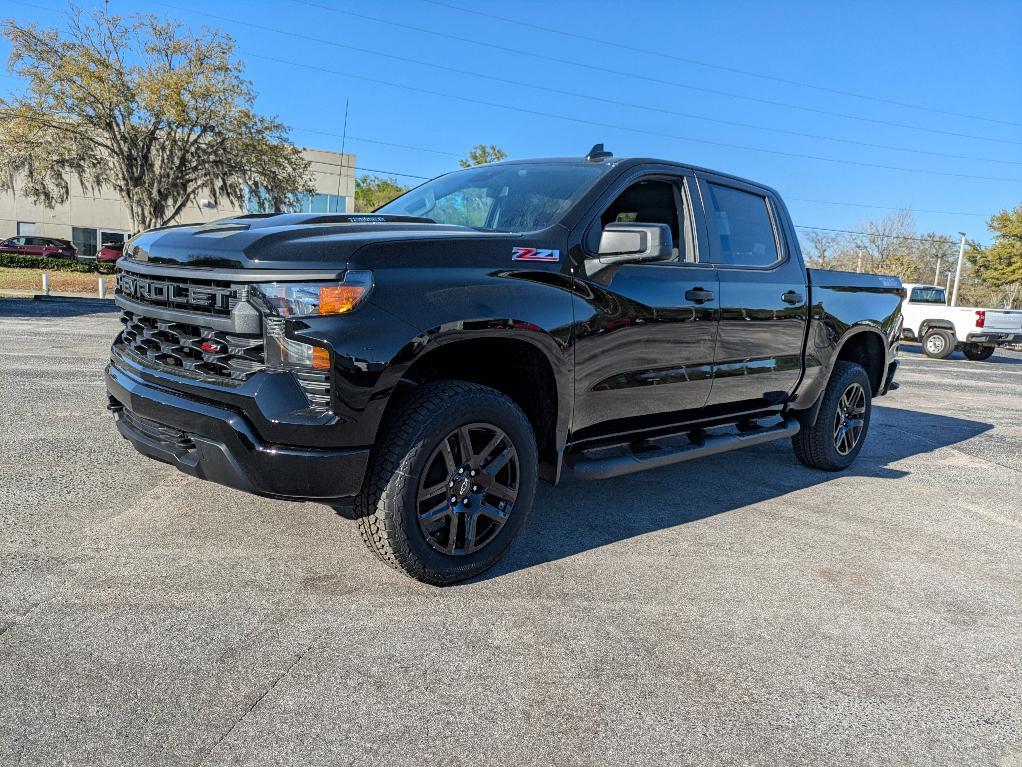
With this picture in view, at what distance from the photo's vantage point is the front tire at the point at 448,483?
→ 3.01 metres

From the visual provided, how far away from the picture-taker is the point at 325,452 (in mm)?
2838

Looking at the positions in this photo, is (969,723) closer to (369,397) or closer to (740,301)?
(369,397)

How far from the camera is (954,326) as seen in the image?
748 inches

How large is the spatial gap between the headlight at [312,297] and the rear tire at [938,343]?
19.8 m

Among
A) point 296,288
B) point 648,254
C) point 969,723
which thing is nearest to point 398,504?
point 296,288

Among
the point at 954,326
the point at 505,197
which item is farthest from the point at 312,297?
the point at 954,326

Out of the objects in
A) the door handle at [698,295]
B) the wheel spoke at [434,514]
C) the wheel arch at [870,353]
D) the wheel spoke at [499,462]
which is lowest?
the wheel spoke at [434,514]

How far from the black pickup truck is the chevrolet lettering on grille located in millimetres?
12

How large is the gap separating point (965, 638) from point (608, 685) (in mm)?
1629

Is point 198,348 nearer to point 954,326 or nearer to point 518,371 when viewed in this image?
point 518,371

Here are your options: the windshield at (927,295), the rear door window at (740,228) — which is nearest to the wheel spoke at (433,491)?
the rear door window at (740,228)

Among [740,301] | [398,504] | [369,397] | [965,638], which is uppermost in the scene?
[740,301]

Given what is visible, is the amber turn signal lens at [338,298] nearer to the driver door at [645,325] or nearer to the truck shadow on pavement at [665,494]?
the driver door at [645,325]

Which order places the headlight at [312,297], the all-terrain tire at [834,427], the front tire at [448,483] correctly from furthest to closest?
the all-terrain tire at [834,427] → the front tire at [448,483] → the headlight at [312,297]
